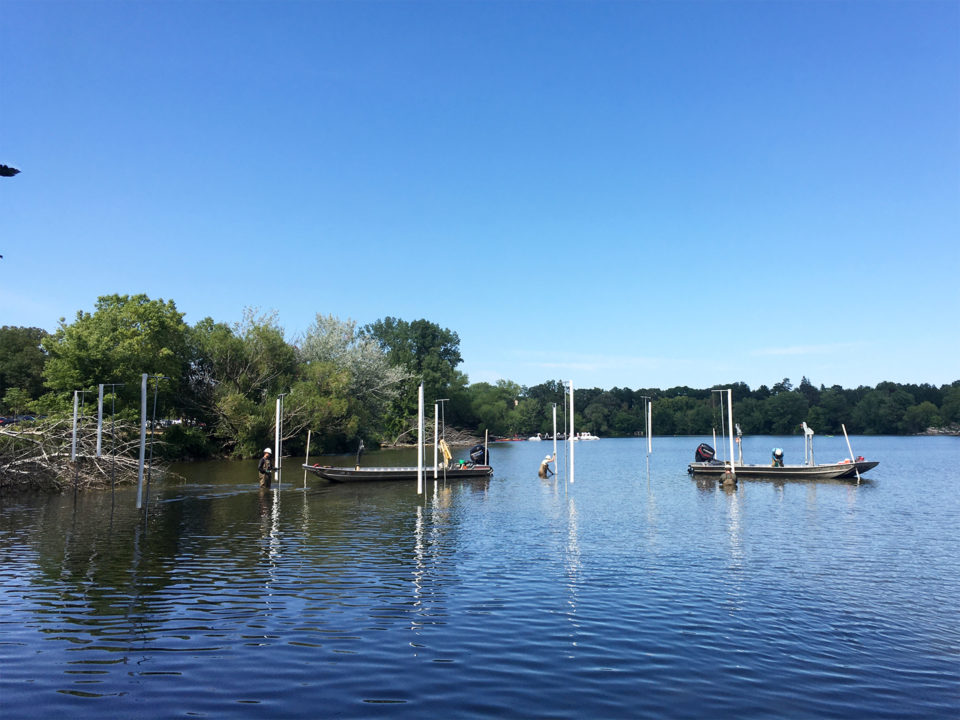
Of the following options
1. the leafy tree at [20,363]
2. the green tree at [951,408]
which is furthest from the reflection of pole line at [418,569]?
the green tree at [951,408]

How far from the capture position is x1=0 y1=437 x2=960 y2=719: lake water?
344 inches

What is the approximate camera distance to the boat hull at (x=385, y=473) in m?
40.1

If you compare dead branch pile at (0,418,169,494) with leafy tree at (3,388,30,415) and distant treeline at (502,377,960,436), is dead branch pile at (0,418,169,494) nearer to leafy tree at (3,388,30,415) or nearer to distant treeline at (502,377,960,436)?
leafy tree at (3,388,30,415)

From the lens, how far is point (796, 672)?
31.9ft

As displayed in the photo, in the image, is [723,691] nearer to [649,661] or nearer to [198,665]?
[649,661]

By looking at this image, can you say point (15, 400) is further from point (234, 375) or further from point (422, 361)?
point (422, 361)

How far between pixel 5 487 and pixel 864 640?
3519 cm

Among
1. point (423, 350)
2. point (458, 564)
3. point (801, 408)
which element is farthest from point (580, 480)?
point (801, 408)

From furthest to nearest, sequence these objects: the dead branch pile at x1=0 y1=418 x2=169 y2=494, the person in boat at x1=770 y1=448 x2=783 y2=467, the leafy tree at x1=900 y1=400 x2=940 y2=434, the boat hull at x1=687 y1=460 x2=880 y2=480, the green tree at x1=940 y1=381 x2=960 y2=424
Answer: the leafy tree at x1=900 y1=400 x2=940 y2=434 < the green tree at x1=940 y1=381 x2=960 y2=424 < the person in boat at x1=770 y1=448 x2=783 y2=467 < the boat hull at x1=687 y1=460 x2=880 y2=480 < the dead branch pile at x1=0 y1=418 x2=169 y2=494

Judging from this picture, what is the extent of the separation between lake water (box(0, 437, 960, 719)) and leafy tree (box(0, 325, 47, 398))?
2094 inches

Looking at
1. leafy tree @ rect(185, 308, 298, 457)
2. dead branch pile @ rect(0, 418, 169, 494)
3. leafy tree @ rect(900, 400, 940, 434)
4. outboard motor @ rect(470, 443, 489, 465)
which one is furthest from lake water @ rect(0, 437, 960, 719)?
leafy tree @ rect(900, 400, 940, 434)

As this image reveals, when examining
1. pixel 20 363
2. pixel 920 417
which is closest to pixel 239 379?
pixel 20 363

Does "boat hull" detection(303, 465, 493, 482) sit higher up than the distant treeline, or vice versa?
Result: the distant treeline

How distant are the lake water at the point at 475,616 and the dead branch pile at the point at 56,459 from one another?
6.54 metres
